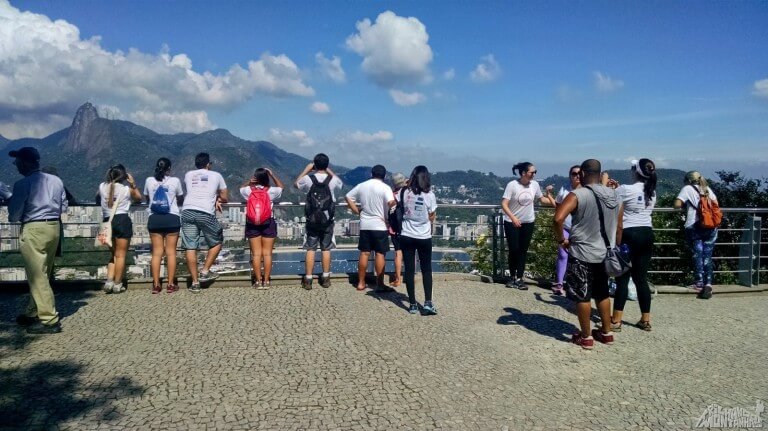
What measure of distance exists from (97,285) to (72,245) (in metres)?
0.92

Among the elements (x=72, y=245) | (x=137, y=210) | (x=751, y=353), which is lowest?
(x=751, y=353)

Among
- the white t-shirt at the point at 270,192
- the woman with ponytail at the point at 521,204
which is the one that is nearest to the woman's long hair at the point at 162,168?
the white t-shirt at the point at 270,192

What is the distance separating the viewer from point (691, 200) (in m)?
7.63

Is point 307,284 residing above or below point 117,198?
below

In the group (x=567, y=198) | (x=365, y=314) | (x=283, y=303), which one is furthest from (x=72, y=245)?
(x=567, y=198)

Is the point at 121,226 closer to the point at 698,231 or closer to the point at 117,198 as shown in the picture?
the point at 117,198

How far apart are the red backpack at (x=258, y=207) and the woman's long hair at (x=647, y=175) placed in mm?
5267

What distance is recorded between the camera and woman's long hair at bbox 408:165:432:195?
6.54 meters

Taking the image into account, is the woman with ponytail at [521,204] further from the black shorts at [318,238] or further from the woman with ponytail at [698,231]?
the black shorts at [318,238]

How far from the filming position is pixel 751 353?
5.41m

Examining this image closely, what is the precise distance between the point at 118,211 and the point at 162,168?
886mm

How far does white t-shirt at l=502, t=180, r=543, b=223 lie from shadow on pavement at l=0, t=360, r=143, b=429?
580 cm

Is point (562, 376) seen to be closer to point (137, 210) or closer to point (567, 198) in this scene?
point (567, 198)

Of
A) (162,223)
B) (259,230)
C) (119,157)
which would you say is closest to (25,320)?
(162,223)
